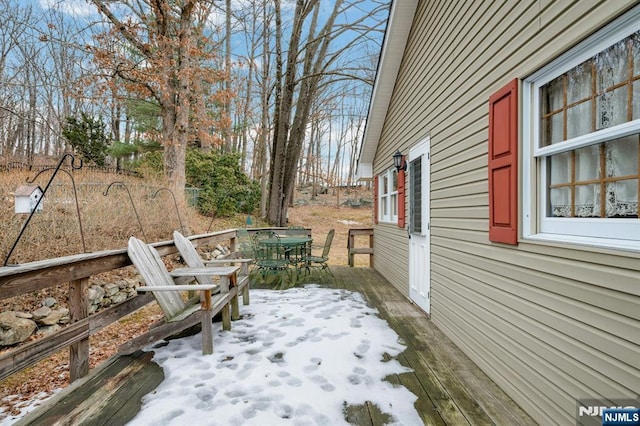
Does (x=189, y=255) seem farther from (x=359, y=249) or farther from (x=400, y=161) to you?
(x=359, y=249)

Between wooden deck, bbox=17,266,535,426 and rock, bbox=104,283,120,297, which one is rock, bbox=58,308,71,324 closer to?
rock, bbox=104,283,120,297

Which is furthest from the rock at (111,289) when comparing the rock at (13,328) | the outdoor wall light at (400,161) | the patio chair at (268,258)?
the outdoor wall light at (400,161)

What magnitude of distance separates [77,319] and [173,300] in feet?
2.55

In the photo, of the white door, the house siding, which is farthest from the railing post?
the white door

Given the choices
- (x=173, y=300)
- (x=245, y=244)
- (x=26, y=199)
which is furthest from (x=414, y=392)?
(x=245, y=244)

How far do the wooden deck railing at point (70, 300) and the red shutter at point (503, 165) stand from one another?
3115 millimetres

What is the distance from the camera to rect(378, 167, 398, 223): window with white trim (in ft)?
19.5

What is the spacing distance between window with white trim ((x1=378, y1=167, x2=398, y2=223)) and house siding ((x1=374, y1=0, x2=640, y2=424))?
187 centimetres

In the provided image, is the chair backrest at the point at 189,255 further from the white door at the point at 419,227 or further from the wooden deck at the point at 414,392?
the white door at the point at 419,227

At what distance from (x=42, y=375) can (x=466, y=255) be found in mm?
4347

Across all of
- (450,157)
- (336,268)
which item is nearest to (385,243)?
(336,268)

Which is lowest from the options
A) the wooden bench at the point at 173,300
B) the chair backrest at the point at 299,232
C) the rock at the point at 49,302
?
the rock at the point at 49,302

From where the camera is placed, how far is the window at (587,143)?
1.43m

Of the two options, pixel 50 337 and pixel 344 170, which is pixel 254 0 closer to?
pixel 50 337
